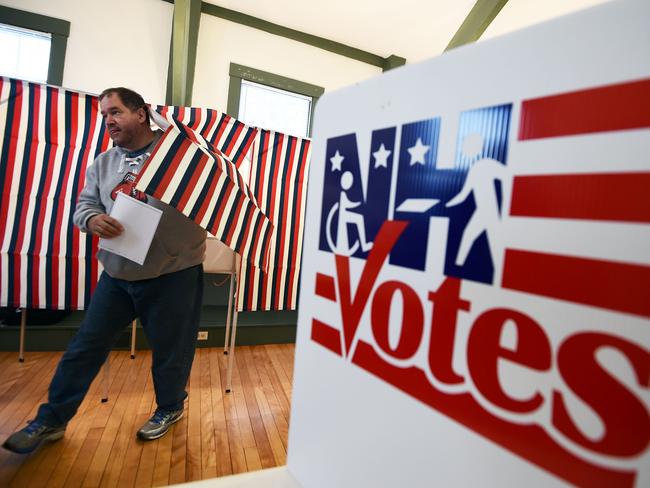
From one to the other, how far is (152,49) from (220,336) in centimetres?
232

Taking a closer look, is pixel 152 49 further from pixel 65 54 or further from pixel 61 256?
pixel 61 256

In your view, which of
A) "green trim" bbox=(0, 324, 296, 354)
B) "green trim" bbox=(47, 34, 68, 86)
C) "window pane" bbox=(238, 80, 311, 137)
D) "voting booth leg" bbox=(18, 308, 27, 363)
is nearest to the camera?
Result: "voting booth leg" bbox=(18, 308, 27, 363)

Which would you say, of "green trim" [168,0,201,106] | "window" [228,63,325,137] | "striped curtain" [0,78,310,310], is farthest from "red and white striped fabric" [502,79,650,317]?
"window" [228,63,325,137]

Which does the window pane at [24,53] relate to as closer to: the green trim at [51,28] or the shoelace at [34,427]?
the green trim at [51,28]

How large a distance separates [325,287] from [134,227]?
3.33ft

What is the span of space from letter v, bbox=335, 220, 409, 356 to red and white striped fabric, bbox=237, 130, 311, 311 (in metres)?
2.02

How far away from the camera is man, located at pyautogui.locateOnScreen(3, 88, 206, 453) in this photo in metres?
1.32

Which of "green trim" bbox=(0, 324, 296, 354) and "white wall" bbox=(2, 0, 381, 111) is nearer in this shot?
"green trim" bbox=(0, 324, 296, 354)

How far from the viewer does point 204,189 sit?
47.5 inches

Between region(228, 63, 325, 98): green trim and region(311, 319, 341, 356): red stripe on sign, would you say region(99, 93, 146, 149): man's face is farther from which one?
region(228, 63, 325, 98): green trim

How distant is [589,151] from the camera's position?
258 millimetres

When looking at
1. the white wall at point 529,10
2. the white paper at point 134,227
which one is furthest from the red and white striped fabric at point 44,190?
the white wall at point 529,10

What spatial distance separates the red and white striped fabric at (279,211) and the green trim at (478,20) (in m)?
1.52

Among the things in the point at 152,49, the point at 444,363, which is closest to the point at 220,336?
the point at 152,49
